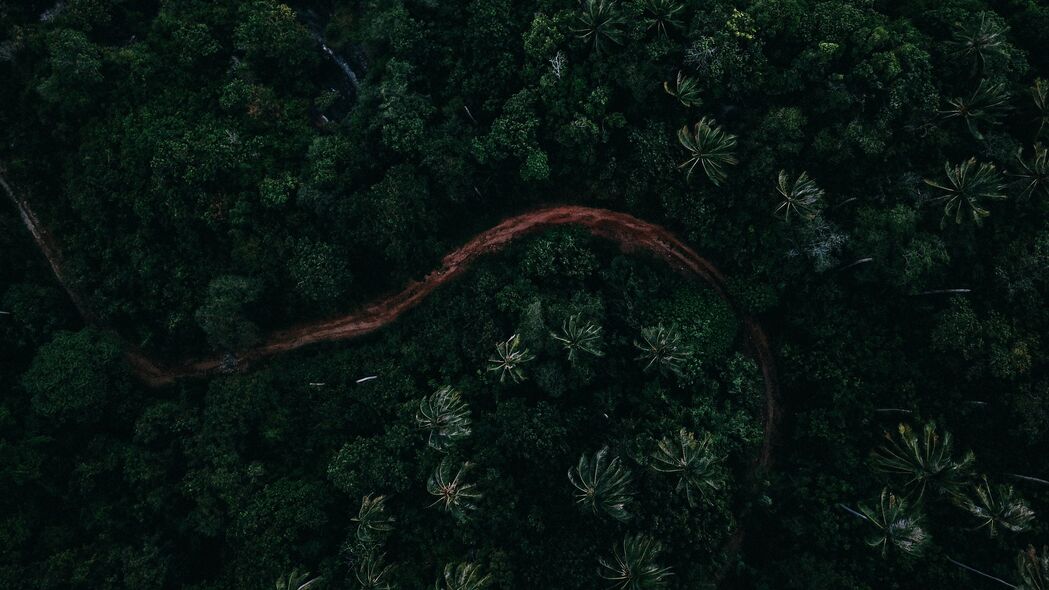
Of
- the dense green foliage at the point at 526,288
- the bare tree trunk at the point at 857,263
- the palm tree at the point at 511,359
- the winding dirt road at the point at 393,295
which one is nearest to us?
the dense green foliage at the point at 526,288

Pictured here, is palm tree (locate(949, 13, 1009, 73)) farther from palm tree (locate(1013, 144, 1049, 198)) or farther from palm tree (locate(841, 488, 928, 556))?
palm tree (locate(841, 488, 928, 556))

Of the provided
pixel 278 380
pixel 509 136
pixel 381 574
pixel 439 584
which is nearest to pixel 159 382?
pixel 278 380

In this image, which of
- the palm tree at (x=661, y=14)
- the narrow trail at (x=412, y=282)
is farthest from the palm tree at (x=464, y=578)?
the palm tree at (x=661, y=14)

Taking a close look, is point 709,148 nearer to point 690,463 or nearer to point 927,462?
point 690,463

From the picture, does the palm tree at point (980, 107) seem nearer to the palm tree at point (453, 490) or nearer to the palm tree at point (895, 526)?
the palm tree at point (895, 526)

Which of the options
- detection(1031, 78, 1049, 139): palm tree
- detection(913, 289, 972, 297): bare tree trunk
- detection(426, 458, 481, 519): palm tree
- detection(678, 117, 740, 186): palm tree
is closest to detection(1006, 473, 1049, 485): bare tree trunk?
detection(913, 289, 972, 297): bare tree trunk

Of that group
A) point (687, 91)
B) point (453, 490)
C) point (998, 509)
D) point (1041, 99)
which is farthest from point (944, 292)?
point (453, 490)
